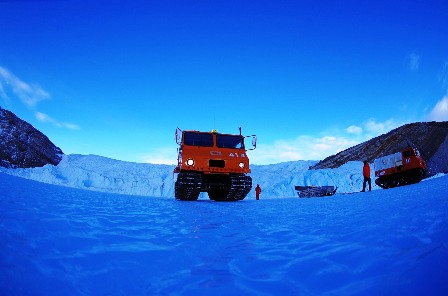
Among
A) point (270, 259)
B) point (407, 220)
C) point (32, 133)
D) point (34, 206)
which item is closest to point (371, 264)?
point (270, 259)

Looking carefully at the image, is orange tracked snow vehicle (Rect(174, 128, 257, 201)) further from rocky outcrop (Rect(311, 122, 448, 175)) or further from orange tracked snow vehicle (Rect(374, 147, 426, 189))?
rocky outcrop (Rect(311, 122, 448, 175))

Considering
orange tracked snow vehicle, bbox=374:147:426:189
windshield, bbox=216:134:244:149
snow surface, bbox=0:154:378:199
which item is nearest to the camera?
windshield, bbox=216:134:244:149

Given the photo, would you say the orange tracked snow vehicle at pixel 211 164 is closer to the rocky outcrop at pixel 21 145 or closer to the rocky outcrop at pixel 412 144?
the rocky outcrop at pixel 412 144

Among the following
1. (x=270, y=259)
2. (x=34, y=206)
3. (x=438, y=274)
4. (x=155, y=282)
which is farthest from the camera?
(x=34, y=206)

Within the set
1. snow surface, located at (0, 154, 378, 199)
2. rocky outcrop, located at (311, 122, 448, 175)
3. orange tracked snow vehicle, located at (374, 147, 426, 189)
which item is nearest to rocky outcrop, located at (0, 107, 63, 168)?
snow surface, located at (0, 154, 378, 199)

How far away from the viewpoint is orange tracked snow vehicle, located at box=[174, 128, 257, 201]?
10.9 meters

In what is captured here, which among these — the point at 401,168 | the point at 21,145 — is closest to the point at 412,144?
the point at 401,168

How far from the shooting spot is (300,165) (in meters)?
42.0

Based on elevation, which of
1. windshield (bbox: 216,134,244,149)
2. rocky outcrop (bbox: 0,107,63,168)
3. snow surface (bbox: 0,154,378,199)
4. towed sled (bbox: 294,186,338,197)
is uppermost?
rocky outcrop (bbox: 0,107,63,168)

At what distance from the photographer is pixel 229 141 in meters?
11.7

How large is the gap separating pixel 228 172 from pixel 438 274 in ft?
31.4

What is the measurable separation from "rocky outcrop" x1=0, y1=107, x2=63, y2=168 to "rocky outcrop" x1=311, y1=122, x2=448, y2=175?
3131 cm

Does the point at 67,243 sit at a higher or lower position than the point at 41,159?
lower

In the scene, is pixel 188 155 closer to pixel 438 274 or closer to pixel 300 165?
pixel 438 274
